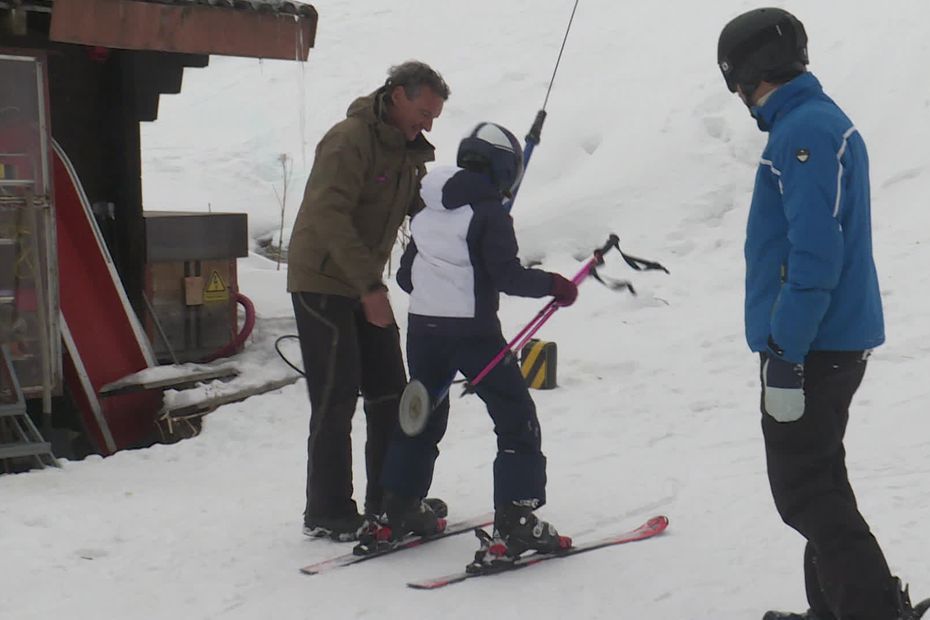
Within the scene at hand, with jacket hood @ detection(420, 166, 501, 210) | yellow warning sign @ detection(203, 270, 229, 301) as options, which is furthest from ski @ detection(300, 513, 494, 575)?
yellow warning sign @ detection(203, 270, 229, 301)

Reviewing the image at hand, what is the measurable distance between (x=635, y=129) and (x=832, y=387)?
10449mm

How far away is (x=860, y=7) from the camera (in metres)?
15.4

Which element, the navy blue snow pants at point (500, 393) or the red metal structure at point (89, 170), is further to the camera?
the red metal structure at point (89, 170)

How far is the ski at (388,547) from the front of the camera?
4355mm

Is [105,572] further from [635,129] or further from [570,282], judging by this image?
[635,129]

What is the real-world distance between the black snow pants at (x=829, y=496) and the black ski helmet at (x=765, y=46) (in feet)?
2.61

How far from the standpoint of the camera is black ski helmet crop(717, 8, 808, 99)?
10.6ft

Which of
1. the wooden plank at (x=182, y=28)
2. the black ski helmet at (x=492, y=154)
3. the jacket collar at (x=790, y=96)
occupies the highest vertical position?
the wooden plank at (x=182, y=28)

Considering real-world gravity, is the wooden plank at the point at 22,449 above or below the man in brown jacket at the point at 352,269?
below

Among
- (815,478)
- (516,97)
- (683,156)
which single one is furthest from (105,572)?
(516,97)

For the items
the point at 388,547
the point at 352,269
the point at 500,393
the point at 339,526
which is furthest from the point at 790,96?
the point at 339,526

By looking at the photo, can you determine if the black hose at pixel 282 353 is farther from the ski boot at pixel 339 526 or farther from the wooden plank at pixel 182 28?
the ski boot at pixel 339 526

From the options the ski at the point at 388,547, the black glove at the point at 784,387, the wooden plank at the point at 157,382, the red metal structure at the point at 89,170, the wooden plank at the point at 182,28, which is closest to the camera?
the black glove at the point at 784,387

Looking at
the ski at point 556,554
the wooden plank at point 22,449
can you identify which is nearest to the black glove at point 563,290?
the ski at point 556,554
